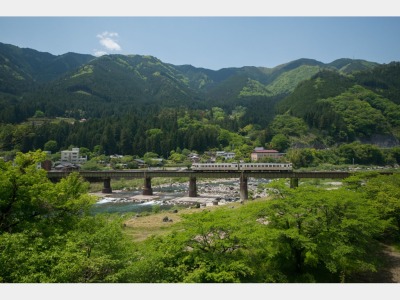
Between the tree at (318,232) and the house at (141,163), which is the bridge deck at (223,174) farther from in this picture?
the tree at (318,232)

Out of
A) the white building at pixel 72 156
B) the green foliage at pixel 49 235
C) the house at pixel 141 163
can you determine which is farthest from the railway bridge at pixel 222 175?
the green foliage at pixel 49 235

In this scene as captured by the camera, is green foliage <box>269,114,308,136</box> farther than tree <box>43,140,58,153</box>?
Yes

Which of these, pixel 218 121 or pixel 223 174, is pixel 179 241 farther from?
pixel 218 121

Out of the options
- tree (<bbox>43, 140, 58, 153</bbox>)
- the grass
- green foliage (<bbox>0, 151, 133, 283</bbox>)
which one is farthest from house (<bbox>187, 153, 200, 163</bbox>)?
green foliage (<bbox>0, 151, 133, 283</bbox>)

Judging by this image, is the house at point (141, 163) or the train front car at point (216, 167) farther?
the house at point (141, 163)

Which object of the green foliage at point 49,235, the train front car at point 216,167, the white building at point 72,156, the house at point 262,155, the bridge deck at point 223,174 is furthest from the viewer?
the house at point 262,155

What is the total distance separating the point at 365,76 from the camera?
5576 inches

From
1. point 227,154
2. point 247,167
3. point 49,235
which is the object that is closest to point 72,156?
point 227,154

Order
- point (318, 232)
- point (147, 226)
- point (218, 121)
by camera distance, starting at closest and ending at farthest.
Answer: point (318, 232), point (147, 226), point (218, 121)

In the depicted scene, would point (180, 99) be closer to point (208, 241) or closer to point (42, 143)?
point (42, 143)

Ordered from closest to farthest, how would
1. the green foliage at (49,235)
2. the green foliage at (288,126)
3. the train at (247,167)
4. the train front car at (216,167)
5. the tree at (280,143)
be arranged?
1. the green foliage at (49,235)
2. the train at (247,167)
3. the train front car at (216,167)
4. the tree at (280,143)
5. the green foliage at (288,126)

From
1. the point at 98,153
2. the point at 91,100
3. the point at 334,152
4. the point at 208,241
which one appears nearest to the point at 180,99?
the point at 91,100

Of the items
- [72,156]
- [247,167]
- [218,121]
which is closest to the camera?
[247,167]

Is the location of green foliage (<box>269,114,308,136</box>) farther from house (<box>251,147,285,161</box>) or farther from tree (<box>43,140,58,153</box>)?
Answer: tree (<box>43,140,58,153</box>)
